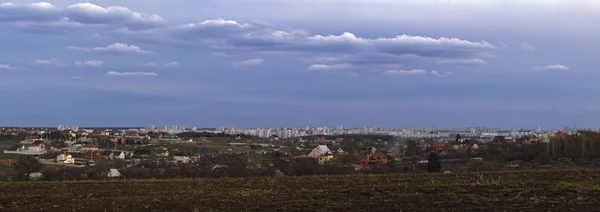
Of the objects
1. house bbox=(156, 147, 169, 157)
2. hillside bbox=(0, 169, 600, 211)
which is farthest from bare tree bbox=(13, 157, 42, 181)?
house bbox=(156, 147, 169, 157)

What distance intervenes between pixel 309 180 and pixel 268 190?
3.90 meters

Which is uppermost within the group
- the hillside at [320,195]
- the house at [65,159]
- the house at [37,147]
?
the hillside at [320,195]

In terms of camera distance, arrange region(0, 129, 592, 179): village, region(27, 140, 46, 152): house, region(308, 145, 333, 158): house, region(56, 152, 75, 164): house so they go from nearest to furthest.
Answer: region(0, 129, 592, 179): village
region(56, 152, 75, 164): house
region(308, 145, 333, 158): house
region(27, 140, 46, 152): house

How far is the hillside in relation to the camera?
563 inches

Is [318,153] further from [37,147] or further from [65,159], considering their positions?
[37,147]

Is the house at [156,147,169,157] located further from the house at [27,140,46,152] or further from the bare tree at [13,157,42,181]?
the bare tree at [13,157,42,181]

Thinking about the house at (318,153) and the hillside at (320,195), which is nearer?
the hillside at (320,195)

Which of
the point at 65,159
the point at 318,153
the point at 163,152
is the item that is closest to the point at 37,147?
the point at 65,159

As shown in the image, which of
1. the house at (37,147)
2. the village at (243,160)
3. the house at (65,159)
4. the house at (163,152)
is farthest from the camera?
the house at (163,152)

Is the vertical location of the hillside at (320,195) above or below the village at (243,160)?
above

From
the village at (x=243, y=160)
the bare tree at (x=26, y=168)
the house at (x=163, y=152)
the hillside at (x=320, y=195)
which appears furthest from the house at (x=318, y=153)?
the hillside at (x=320, y=195)

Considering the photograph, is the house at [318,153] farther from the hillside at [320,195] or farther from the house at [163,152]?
the hillside at [320,195]

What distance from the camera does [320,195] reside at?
16.5 metres

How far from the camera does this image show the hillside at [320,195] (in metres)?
14.3
